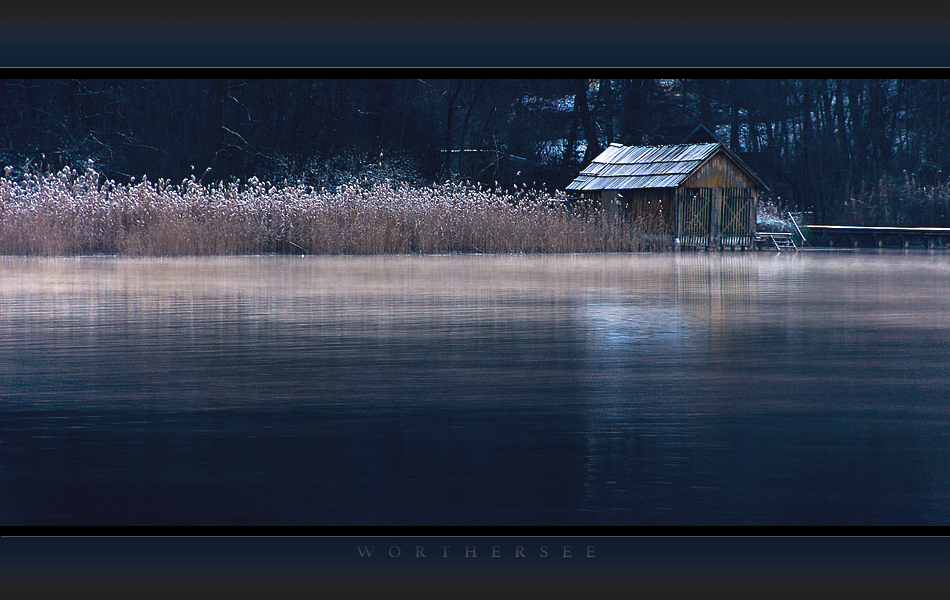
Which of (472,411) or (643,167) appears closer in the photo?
(472,411)

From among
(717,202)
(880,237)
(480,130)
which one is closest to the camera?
(880,237)

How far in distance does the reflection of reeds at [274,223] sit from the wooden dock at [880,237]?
5.62 m

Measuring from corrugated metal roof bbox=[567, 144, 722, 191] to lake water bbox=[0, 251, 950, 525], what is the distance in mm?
12496

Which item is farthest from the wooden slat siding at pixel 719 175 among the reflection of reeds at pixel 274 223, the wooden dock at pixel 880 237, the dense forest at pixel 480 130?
the reflection of reeds at pixel 274 223

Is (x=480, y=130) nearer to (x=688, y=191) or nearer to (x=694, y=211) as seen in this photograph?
(x=688, y=191)

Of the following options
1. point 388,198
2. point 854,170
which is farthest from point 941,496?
point 854,170

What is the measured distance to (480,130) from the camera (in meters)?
24.3

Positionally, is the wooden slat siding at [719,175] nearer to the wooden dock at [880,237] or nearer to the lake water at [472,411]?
the wooden dock at [880,237]

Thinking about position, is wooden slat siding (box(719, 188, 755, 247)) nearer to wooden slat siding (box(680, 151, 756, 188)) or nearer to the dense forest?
wooden slat siding (box(680, 151, 756, 188))

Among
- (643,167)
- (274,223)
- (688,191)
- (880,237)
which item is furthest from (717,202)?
(274,223)

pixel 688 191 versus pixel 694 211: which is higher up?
pixel 688 191

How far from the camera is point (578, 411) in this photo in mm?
3305

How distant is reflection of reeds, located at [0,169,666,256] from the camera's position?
1347 cm

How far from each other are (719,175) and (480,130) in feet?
20.1
